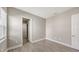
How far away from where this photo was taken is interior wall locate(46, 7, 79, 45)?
117 inches

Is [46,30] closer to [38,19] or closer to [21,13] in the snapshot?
[38,19]

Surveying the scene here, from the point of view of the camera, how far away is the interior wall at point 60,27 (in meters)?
2.97

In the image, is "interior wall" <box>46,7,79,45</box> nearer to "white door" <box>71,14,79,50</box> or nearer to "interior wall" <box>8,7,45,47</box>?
"white door" <box>71,14,79,50</box>

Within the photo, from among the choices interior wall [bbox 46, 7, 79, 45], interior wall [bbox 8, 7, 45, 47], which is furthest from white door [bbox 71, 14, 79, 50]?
interior wall [bbox 8, 7, 45, 47]

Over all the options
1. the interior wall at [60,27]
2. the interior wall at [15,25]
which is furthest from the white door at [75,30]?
the interior wall at [15,25]

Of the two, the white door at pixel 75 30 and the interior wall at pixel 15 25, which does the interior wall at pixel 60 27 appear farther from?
the interior wall at pixel 15 25

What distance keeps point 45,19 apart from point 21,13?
1.88 m

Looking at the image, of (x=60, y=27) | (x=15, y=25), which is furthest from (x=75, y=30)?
(x=15, y=25)

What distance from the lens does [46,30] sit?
452 cm

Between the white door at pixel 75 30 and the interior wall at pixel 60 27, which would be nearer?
the white door at pixel 75 30

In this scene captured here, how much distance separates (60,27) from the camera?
355 cm

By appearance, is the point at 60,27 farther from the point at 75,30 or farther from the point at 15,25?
the point at 15,25

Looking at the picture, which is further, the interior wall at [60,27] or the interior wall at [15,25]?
the interior wall at [60,27]
